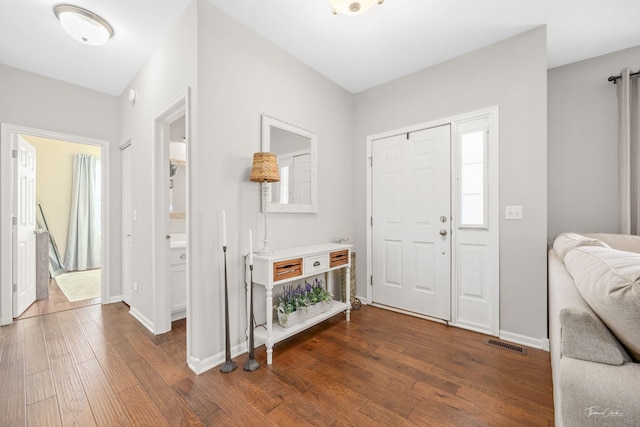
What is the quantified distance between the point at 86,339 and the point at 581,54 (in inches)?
205

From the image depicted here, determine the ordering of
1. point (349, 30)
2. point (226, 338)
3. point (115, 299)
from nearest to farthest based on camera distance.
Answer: point (226, 338) → point (349, 30) → point (115, 299)

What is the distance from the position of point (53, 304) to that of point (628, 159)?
6.16 meters

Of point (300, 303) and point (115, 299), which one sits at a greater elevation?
point (300, 303)

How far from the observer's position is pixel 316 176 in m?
2.91

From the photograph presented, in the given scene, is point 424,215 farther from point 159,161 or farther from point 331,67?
point 159,161

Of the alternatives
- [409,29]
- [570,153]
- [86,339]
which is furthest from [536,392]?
[86,339]

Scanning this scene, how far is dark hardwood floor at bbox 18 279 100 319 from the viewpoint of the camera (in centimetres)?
302

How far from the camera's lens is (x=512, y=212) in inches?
92.5

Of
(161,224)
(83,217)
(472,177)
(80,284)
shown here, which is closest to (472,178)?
(472,177)

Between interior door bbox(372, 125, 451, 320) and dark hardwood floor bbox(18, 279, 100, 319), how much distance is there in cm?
355

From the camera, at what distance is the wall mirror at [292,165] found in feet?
8.08

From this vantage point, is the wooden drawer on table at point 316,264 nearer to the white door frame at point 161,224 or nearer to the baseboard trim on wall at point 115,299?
the white door frame at point 161,224

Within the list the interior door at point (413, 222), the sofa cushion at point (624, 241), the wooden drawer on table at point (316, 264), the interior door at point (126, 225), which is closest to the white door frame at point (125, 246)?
the interior door at point (126, 225)

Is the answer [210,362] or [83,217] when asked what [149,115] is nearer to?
[210,362]
